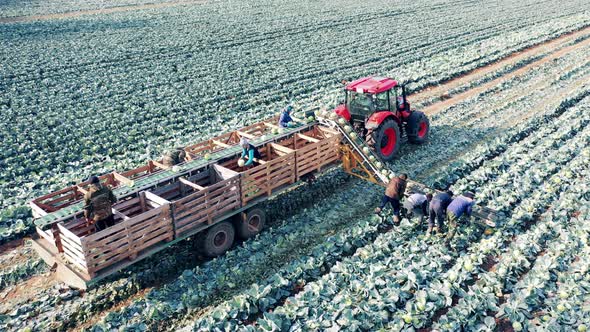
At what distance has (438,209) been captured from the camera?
11641mm

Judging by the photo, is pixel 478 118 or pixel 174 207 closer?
pixel 174 207

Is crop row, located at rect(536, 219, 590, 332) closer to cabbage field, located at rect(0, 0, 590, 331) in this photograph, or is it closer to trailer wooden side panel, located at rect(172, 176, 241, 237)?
cabbage field, located at rect(0, 0, 590, 331)

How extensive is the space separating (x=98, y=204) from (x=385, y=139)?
936cm

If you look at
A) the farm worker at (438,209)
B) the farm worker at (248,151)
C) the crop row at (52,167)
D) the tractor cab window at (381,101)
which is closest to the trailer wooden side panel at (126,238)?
the farm worker at (248,151)

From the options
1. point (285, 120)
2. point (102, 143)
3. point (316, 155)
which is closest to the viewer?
point (316, 155)

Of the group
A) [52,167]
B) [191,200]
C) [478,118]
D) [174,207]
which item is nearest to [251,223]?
[191,200]

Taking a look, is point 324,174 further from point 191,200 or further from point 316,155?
point 191,200

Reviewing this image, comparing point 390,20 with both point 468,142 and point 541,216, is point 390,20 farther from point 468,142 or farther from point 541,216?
point 541,216

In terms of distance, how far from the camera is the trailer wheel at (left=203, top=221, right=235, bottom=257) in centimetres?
1140

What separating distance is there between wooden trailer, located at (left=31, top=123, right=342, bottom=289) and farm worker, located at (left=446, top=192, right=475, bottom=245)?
3832 millimetres

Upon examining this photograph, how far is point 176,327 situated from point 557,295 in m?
7.49

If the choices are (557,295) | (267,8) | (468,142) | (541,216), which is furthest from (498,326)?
(267,8)

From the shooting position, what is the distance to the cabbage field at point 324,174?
9594mm

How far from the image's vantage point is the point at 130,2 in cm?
6050
